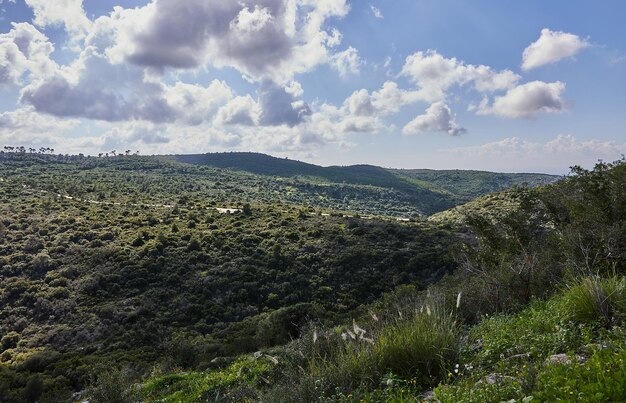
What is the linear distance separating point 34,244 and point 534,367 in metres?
60.0

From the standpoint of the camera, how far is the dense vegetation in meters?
5.49

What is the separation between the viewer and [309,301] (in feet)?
127

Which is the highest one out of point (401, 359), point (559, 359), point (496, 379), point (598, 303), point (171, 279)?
A: point (598, 303)

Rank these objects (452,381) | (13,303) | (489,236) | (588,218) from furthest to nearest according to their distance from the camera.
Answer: (13,303)
(489,236)
(588,218)
(452,381)

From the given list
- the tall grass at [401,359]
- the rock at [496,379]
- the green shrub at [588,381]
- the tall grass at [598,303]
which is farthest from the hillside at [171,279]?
the green shrub at [588,381]

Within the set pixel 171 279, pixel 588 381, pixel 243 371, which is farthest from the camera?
pixel 171 279

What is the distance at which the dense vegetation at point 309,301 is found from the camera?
5.49 meters

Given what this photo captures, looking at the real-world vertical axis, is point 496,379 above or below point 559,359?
below

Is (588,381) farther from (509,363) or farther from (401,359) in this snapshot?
(401,359)

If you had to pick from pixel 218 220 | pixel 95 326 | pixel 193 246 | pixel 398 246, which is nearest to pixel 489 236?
pixel 398 246

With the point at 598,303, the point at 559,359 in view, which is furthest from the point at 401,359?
the point at 598,303

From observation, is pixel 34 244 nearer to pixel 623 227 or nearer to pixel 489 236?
pixel 489 236

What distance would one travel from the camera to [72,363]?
26.4m

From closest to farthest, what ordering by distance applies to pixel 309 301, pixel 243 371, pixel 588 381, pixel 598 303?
pixel 588 381 → pixel 598 303 → pixel 243 371 → pixel 309 301
